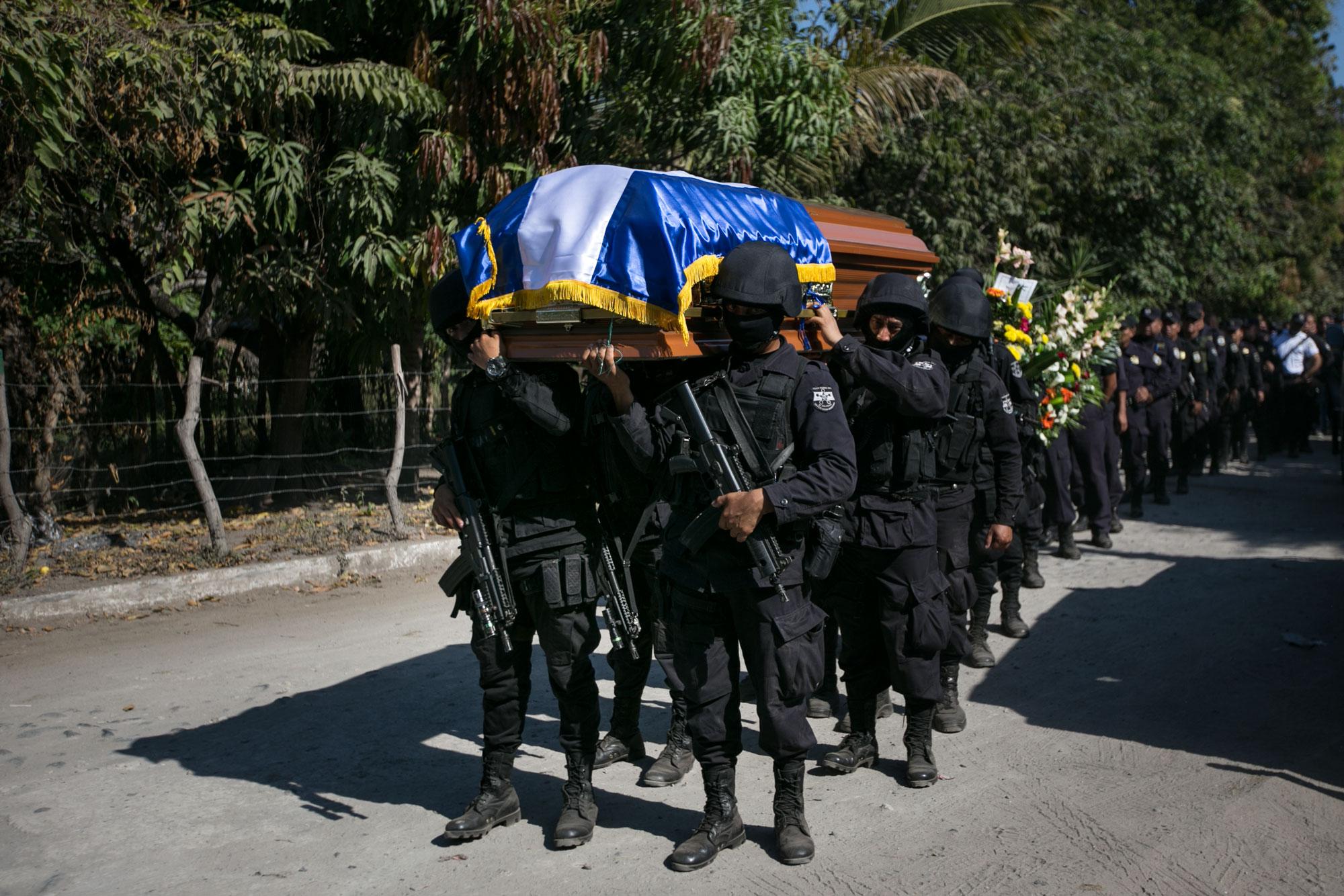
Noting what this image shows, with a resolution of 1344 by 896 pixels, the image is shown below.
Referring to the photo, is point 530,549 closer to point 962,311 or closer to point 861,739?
point 861,739

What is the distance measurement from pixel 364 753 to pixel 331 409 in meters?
7.38

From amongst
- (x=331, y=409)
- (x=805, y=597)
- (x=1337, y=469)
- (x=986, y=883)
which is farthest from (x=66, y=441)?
(x=1337, y=469)

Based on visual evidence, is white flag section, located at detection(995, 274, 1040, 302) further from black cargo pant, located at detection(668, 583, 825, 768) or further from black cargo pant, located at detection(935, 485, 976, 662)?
black cargo pant, located at detection(668, 583, 825, 768)

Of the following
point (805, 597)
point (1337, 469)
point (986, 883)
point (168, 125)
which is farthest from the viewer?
point (1337, 469)

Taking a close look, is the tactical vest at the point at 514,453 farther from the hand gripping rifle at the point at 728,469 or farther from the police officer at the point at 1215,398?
the police officer at the point at 1215,398

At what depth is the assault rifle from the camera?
4316 mm

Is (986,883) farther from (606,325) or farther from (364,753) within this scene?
(364,753)

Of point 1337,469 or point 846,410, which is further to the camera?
point 1337,469

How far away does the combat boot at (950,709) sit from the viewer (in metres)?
5.27

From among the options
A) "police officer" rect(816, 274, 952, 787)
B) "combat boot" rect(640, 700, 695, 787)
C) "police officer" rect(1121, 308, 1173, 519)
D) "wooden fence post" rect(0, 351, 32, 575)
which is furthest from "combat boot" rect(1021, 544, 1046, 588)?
"wooden fence post" rect(0, 351, 32, 575)

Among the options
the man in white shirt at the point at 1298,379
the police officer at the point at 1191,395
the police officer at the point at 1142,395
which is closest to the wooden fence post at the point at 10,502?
the police officer at the point at 1142,395

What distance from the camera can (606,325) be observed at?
13.8 feet

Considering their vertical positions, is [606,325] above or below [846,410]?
above

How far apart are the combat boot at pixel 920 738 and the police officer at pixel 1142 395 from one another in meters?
6.80
